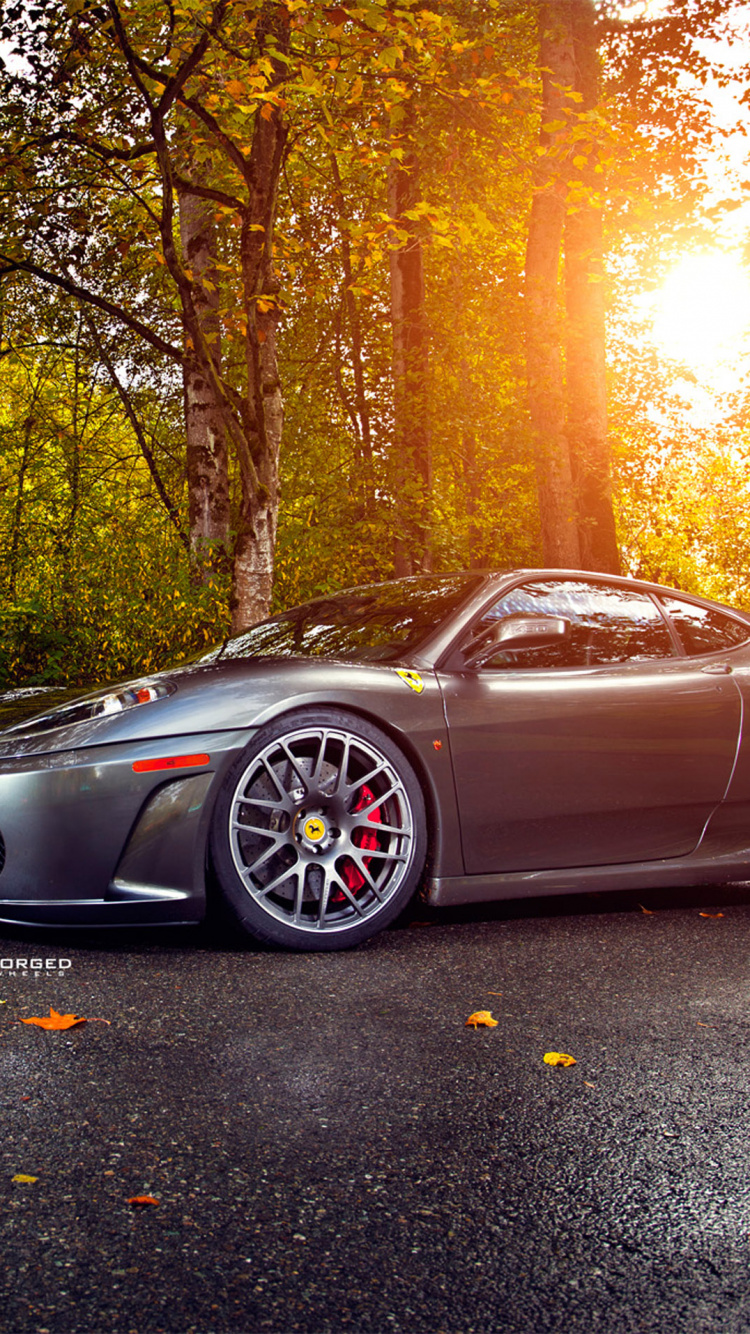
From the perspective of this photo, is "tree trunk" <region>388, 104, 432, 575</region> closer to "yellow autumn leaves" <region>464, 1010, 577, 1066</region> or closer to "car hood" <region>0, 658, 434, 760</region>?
"car hood" <region>0, 658, 434, 760</region>

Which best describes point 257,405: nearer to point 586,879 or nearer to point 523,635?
point 523,635

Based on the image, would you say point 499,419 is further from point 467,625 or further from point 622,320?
point 467,625

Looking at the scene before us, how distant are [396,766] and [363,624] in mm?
875

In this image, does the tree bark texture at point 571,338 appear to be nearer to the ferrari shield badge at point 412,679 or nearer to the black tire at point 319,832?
the ferrari shield badge at point 412,679

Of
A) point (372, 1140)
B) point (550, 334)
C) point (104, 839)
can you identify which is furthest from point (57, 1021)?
point (550, 334)

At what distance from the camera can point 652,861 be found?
15.7ft

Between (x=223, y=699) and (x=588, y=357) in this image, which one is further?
(x=588, y=357)

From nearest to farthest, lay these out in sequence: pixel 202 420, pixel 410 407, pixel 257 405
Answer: pixel 257 405, pixel 202 420, pixel 410 407

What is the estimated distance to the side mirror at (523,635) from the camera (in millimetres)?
4449

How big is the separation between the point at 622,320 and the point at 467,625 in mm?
20778

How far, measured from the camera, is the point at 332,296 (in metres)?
23.4

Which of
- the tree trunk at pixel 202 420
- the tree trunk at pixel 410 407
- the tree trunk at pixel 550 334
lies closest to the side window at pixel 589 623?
the tree trunk at pixel 550 334

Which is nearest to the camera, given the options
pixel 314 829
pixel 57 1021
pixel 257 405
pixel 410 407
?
pixel 57 1021

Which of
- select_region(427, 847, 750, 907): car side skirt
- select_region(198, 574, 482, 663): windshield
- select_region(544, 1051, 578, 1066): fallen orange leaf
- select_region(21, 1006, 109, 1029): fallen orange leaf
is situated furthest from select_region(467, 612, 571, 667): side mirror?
select_region(21, 1006, 109, 1029): fallen orange leaf
